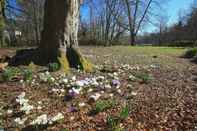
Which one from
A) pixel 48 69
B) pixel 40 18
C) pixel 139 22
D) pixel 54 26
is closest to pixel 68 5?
pixel 54 26

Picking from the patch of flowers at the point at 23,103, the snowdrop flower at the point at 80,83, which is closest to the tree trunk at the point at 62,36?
the snowdrop flower at the point at 80,83

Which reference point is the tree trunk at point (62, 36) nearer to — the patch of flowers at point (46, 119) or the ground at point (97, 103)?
the ground at point (97, 103)

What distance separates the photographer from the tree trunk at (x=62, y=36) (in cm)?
768

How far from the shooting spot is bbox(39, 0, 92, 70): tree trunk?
25.2 ft

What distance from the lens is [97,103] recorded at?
477cm

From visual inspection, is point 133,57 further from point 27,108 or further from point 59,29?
point 27,108

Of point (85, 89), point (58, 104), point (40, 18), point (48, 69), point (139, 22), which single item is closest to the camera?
point (58, 104)

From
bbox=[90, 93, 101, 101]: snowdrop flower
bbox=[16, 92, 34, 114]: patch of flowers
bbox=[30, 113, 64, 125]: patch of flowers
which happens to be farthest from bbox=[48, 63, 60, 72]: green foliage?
bbox=[30, 113, 64, 125]: patch of flowers

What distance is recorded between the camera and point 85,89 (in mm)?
5770

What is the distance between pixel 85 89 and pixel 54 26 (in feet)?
8.50

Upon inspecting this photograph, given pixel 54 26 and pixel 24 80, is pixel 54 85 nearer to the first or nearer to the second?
pixel 24 80

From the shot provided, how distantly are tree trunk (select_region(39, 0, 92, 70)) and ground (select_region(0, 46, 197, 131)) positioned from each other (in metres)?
0.83

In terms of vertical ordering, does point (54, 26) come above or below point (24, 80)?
above

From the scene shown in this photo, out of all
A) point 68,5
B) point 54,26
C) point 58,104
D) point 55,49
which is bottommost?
point 58,104
